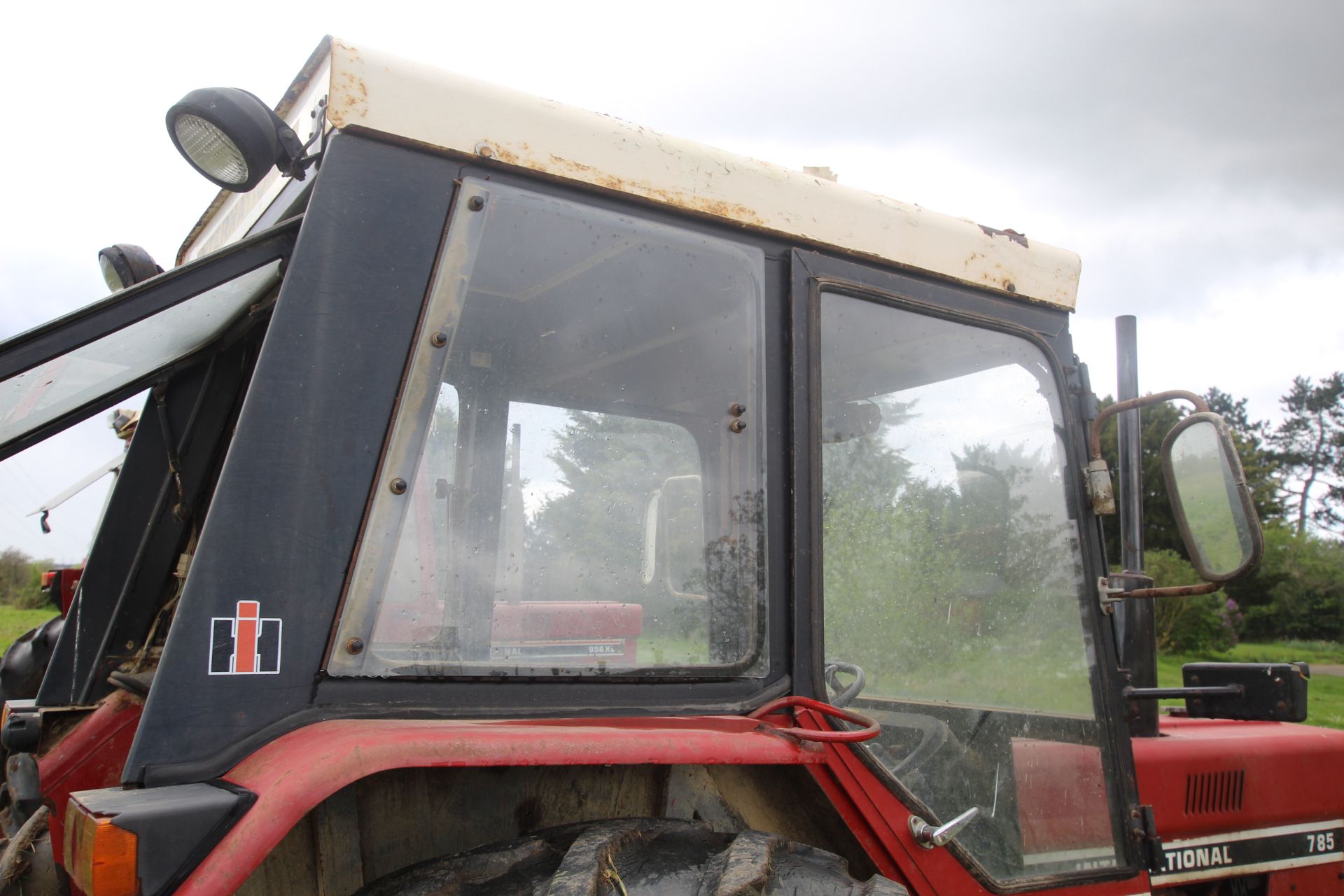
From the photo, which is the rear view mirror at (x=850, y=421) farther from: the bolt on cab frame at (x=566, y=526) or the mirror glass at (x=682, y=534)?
the mirror glass at (x=682, y=534)

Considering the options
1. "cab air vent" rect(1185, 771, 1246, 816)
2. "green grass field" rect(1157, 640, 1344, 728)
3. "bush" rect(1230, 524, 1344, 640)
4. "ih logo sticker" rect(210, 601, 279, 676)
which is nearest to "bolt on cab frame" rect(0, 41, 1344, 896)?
"ih logo sticker" rect(210, 601, 279, 676)

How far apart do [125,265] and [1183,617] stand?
19.3 meters

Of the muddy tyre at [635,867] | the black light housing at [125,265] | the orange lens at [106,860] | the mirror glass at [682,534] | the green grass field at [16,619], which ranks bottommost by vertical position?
the muddy tyre at [635,867]

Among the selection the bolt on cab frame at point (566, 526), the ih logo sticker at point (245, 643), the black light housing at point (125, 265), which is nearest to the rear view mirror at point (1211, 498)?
the bolt on cab frame at point (566, 526)

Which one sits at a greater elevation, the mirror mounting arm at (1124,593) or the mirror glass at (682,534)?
the mirror glass at (682,534)

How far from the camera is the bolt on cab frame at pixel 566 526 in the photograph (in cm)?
151

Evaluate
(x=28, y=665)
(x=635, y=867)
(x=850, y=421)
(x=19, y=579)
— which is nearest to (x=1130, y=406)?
(x=850, y=421)

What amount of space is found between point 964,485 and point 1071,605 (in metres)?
0.40

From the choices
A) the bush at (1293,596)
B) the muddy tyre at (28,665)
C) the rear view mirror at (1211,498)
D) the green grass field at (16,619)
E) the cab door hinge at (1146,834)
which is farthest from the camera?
the bush at (1293,596)

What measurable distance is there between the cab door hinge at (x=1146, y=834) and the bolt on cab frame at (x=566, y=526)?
0.01m

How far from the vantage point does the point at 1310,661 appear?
2103 cm

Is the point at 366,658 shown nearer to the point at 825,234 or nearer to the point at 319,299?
the point at 319,299

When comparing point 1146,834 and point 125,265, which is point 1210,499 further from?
point 125,265

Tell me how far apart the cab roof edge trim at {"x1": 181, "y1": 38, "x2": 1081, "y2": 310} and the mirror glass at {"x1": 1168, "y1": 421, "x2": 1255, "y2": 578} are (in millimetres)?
450
